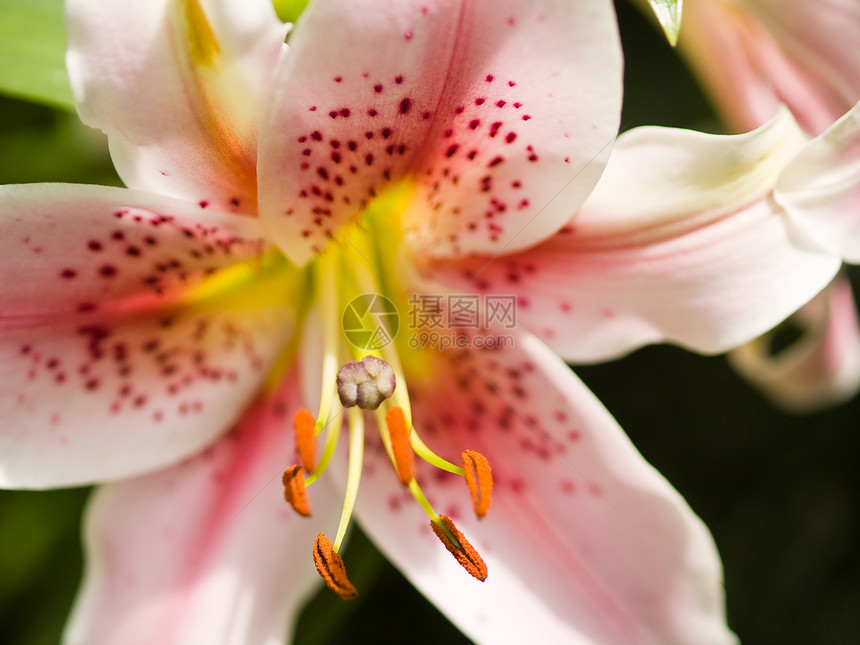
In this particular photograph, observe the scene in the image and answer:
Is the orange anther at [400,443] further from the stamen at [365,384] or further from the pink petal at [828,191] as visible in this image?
the pink petal at [828,191]

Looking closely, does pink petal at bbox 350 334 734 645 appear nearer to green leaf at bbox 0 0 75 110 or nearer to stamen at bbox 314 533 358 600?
stamen at bbox 314 533 358 600

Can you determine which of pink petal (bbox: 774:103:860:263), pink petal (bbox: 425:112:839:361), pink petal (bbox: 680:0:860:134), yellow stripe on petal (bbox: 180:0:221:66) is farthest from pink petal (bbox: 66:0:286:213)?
pink petal (bbox: 680:0:860:134)

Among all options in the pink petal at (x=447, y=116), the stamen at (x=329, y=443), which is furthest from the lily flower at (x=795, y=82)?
the stamen at (x=329, y=443)

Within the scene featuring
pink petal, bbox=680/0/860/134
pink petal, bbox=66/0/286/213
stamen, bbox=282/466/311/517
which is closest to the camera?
pink petal, bbox=66/0/286/213

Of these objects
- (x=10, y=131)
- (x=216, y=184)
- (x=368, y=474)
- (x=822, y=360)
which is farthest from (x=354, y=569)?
(x=10, y=131)

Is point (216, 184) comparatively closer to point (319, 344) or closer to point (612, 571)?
point (319, 344)

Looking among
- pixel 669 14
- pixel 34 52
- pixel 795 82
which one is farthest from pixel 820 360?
Result: pixel 34 52
